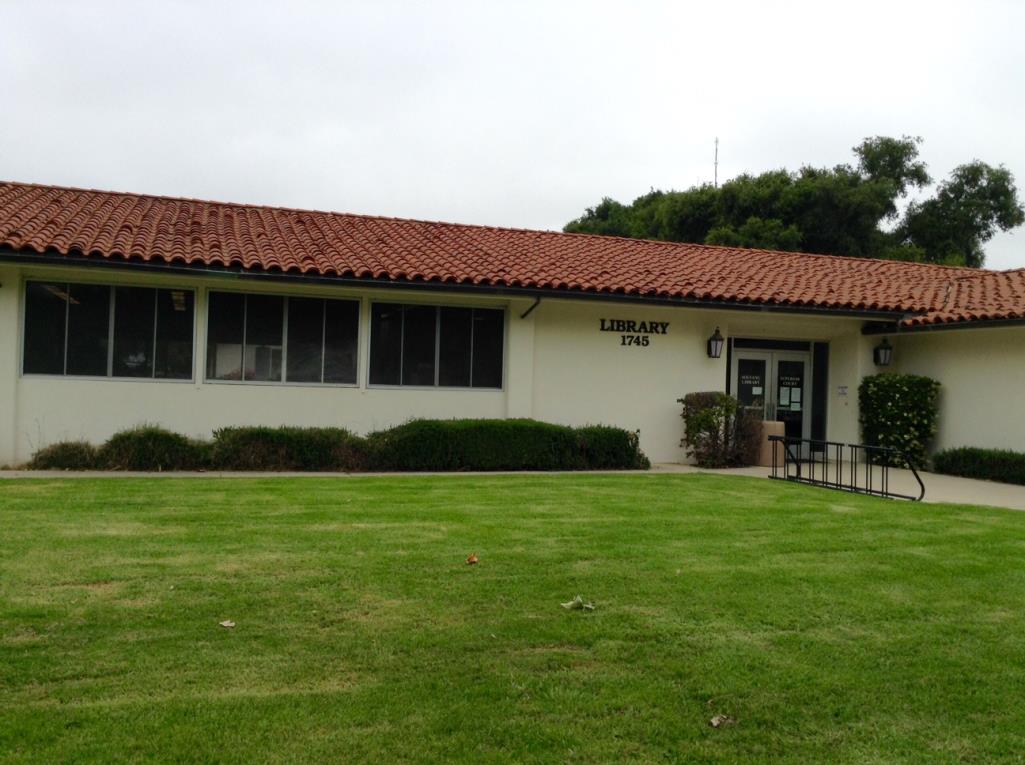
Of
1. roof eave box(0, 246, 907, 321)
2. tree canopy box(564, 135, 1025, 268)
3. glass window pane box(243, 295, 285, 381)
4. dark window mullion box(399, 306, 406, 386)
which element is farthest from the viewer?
tree canopy box(564, 135, 1025, 268)

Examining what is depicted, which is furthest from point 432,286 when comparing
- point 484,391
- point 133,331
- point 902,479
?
point 902,479

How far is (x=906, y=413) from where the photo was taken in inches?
675

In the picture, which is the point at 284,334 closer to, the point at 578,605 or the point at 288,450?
the point at 288,450

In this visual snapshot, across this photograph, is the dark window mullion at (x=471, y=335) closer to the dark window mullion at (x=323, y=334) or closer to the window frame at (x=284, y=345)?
the window frame at (x=284, y=345)

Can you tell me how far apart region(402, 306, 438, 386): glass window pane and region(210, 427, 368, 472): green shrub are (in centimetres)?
195

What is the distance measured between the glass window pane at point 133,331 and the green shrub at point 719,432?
904cm

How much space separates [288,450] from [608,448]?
5.04 meters

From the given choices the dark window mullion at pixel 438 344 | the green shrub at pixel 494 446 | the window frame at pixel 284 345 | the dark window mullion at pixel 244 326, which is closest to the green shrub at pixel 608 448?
the green shrub at pixel 494 446

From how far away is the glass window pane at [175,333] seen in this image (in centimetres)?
1456

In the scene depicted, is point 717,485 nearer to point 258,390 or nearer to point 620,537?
point 620,537

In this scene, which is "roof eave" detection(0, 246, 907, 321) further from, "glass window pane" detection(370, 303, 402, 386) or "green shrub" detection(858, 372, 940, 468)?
"green shrub" detection(858, 372, 940, 468)

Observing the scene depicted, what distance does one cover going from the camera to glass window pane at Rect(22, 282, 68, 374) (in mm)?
13977

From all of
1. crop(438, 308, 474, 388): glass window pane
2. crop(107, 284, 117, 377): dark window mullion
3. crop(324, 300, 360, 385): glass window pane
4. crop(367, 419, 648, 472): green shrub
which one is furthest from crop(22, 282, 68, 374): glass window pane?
crop(438, 308, 474, 388): glass window pane

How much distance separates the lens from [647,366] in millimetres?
17094
